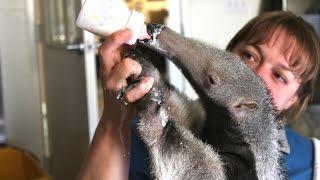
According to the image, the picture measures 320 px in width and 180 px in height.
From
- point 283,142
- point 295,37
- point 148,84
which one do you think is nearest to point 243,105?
point 148,84

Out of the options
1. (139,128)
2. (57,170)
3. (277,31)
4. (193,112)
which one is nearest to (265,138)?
(193,112)

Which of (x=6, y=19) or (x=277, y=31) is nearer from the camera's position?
(x=277, y=31)

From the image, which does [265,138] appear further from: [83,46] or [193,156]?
[83,46]

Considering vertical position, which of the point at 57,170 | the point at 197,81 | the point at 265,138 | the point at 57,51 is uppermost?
the point at 197,81

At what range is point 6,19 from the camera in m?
3.05

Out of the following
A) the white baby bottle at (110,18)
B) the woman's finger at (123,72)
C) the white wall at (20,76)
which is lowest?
the white wall at (20,76)

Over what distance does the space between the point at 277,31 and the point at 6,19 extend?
2254 millimetres

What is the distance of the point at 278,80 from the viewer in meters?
1.15

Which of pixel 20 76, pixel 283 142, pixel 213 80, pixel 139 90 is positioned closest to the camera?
pixel 139 90

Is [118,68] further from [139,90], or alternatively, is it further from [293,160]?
[293,160]

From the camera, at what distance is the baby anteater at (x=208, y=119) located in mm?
751

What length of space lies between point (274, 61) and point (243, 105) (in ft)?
1.08

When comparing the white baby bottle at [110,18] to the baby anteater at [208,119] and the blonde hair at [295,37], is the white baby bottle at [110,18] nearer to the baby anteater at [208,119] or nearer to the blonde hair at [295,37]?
the baby anteater at [208,119]

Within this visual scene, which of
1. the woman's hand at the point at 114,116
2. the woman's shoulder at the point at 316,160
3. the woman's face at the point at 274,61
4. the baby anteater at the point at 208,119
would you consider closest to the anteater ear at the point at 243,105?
the baby anteater at the point at 208,119
